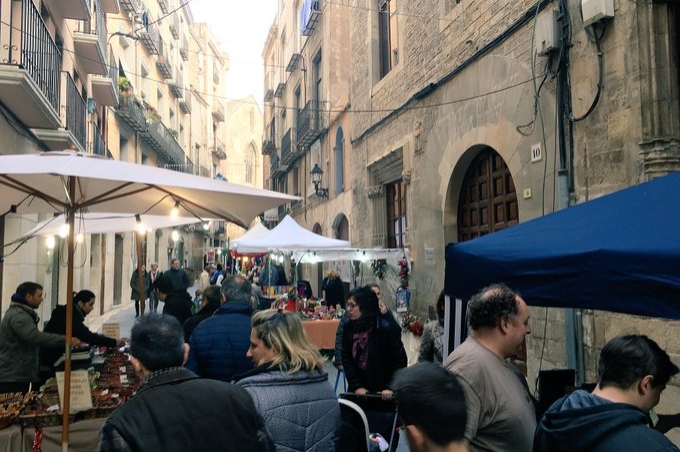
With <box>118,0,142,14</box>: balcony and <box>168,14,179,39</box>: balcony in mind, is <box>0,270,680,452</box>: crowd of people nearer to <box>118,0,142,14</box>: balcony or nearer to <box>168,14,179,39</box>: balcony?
<box>118,0,142,14</box>: balcony

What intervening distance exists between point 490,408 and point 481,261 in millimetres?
1304

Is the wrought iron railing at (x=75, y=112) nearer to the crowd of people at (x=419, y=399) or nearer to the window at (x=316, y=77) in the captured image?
the window at (x=316, y=77)

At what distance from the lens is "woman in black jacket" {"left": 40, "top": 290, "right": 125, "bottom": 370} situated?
16.2 ft

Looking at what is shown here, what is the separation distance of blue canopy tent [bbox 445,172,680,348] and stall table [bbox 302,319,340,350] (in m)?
5.57

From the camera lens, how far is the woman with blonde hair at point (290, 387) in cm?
244

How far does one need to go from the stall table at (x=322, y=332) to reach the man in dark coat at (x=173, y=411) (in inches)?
268

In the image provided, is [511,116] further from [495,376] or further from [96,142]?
[96,142]

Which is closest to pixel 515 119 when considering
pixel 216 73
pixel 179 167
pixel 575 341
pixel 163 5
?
pixel 575 341

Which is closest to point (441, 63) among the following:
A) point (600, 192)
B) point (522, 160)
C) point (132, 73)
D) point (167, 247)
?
point (522, 160)

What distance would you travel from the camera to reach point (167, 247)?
28125mm

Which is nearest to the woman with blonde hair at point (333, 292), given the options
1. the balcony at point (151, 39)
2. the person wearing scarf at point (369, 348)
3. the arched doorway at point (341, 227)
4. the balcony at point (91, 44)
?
the arched doorway at point (341, 227)

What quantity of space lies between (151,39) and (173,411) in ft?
74.0

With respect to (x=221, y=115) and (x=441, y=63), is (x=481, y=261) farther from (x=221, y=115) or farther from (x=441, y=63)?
(x=221, y=115)

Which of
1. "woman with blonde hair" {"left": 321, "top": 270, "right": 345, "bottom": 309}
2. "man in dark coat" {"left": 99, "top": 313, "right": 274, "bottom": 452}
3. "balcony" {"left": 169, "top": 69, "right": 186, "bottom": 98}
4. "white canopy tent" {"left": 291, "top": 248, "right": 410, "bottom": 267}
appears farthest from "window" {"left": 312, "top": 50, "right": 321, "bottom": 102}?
"man in dark coat" {"left": 99, "top": 313, "right": 274, "bottom": 452}
